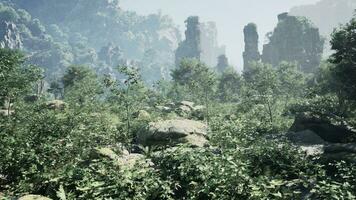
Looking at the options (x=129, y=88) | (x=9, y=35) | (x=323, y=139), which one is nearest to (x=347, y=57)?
(x=323, y=139)

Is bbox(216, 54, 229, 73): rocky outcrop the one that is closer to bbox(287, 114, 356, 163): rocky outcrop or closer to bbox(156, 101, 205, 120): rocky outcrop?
bbox(156, 101, 205, 120): rocky outcrop

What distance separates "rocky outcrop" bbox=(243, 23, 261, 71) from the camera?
438ft

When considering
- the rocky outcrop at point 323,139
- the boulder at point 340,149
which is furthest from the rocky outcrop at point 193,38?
the boulder at point 340,149

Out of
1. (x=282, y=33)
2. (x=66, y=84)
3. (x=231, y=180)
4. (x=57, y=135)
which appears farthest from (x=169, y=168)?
(x=282, y=33)

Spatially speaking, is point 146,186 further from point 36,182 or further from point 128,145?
point 128,145

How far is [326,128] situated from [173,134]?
10.5m

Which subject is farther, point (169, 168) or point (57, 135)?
point (57, 135)

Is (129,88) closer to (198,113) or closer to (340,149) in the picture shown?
(340,149)

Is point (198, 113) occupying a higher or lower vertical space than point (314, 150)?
higher

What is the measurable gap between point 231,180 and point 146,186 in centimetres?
290

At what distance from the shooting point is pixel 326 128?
2531cm

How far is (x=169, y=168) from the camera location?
588 inches

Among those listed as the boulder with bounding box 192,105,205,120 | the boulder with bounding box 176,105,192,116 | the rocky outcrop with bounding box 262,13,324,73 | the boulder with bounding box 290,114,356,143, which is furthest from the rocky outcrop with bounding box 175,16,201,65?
the boulder with bounding box 290,114,356,143

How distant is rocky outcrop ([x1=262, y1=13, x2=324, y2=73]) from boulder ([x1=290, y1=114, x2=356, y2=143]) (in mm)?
94114
